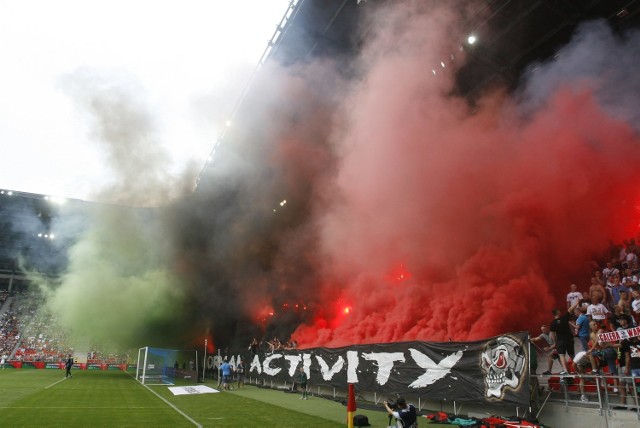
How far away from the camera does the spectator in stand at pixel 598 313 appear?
10.7m

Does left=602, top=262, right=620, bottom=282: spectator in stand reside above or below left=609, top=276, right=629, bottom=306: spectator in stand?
above

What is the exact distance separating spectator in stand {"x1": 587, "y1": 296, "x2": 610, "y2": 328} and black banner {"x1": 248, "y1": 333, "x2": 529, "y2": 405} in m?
3.52

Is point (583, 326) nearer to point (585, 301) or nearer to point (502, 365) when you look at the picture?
point (502, 365)

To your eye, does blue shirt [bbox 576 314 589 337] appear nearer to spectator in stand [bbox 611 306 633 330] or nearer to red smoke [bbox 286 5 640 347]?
spectator in stand [bbox 611 306 633 330]

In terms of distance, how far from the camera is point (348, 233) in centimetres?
2259

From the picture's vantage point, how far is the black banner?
8766 millimetres

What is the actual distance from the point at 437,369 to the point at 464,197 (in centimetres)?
896

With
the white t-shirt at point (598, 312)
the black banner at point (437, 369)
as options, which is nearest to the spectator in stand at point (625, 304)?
the white t-shirt at point (598, 312)

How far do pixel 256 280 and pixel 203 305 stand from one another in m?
4.83

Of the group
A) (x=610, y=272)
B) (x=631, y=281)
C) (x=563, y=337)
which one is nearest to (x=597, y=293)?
(x=631, y=281)

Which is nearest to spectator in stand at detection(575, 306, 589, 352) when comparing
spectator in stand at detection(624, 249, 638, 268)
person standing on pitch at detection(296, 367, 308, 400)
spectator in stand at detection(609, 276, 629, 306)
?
spectator in stand at detection(609, 276, 629, 306)

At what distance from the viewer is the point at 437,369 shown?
1066cm

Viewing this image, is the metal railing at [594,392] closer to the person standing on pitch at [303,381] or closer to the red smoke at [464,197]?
the red smoke at [464,197]

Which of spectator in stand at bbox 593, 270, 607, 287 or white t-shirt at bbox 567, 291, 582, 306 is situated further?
spectator in stand at bbox 593, 270, 607, 287
